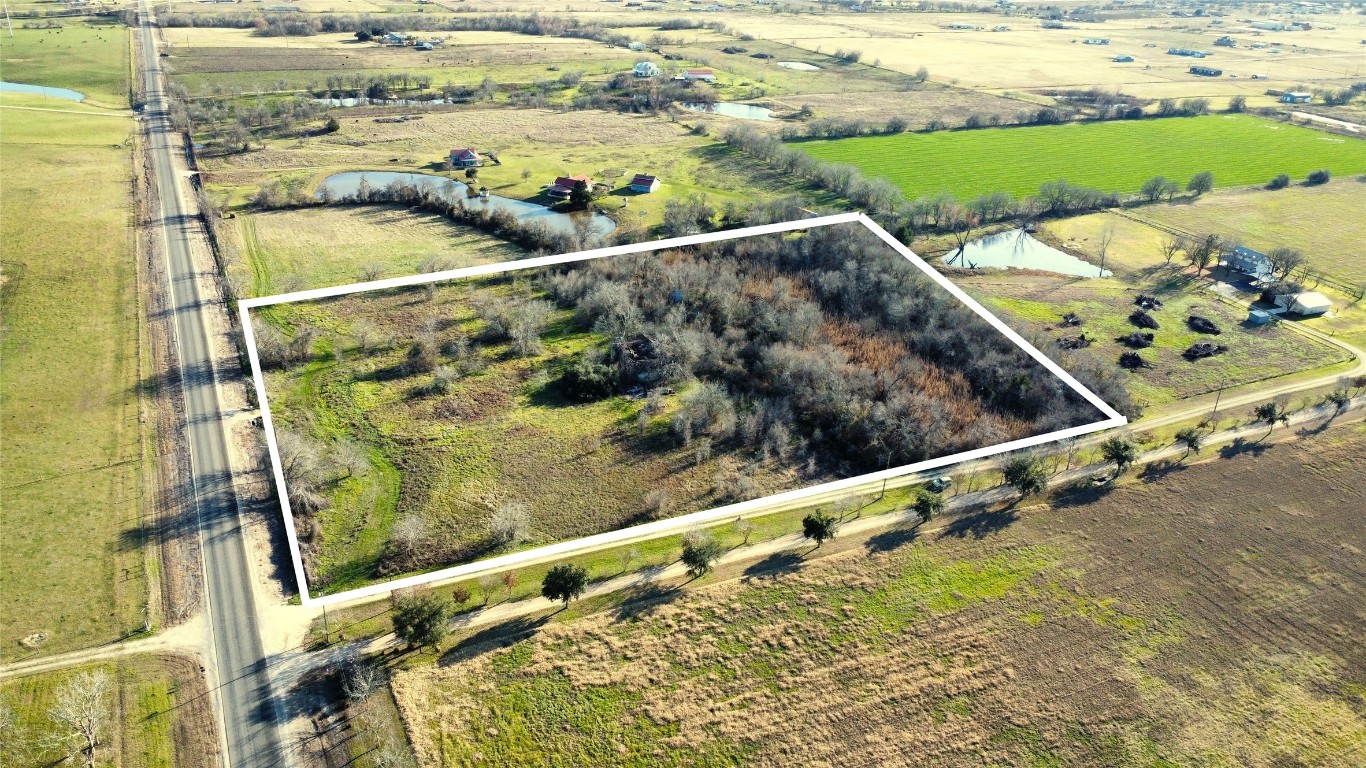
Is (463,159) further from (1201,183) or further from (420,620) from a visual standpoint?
(1201,183)

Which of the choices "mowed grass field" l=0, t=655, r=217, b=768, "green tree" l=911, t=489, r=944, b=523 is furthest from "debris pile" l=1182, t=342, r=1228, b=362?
"mowed grass field" l=0, t=655, r=217, b=768

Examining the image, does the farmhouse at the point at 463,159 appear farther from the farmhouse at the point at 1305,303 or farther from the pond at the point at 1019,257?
the farmhouse at the point at 1305,303

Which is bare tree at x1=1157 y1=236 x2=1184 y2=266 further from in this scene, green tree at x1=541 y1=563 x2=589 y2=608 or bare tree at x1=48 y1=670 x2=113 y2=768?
bare tree at x1=48 y1=670 x2=113 y2=768

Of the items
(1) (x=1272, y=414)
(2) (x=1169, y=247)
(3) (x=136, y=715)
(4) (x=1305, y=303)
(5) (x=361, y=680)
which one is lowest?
(3) (x=136, y=715)

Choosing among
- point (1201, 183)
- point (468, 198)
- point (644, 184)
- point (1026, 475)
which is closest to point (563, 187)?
point (644, 184)

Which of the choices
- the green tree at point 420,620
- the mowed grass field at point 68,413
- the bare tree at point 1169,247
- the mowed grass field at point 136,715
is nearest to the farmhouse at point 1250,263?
the bare tree at point 1169,247

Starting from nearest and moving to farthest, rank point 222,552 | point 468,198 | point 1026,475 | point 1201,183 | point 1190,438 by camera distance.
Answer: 1. point 222,552
2. point 1026,475
3. point 1190,438
4. point 468,198
5. point 1201,183
